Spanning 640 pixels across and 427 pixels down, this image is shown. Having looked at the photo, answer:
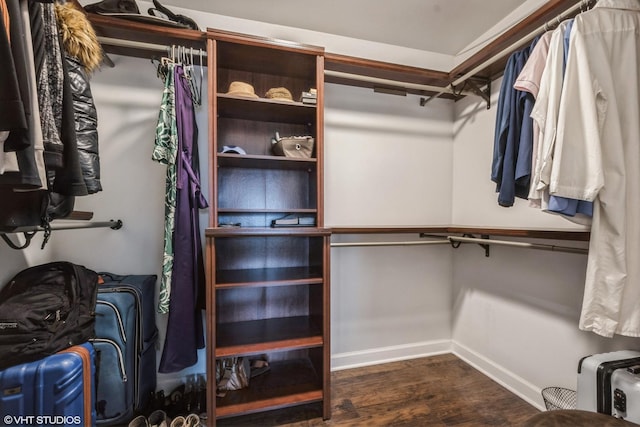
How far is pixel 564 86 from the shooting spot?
1020 millimetres

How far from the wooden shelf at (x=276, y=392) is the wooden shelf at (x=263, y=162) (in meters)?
1.19

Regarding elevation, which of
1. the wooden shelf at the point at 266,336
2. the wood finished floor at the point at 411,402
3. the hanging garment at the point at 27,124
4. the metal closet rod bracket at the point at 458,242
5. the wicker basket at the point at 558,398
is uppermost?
the hanging garment at the point at 27,124

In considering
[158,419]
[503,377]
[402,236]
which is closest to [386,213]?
[402,236]

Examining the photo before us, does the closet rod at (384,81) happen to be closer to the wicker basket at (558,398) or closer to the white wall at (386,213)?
the white wall at (386,213)

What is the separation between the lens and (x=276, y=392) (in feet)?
4.83

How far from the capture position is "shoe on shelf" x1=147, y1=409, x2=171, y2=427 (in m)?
1.33

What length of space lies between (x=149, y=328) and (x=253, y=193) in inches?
38.3

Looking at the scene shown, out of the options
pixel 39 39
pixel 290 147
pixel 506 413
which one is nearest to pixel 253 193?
pixel 290 147

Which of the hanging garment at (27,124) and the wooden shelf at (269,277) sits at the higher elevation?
the hanging garment at (27,124)

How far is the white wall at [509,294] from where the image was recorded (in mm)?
1426

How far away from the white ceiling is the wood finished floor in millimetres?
2364

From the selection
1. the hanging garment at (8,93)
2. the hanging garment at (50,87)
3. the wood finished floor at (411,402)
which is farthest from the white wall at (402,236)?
the hanging garment at (8,93)

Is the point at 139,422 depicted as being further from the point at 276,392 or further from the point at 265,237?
the point at 265,237

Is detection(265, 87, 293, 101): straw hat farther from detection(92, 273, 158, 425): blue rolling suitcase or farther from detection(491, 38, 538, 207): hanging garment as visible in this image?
detection(92, 273, 158, 425): blue rolling suitcase
